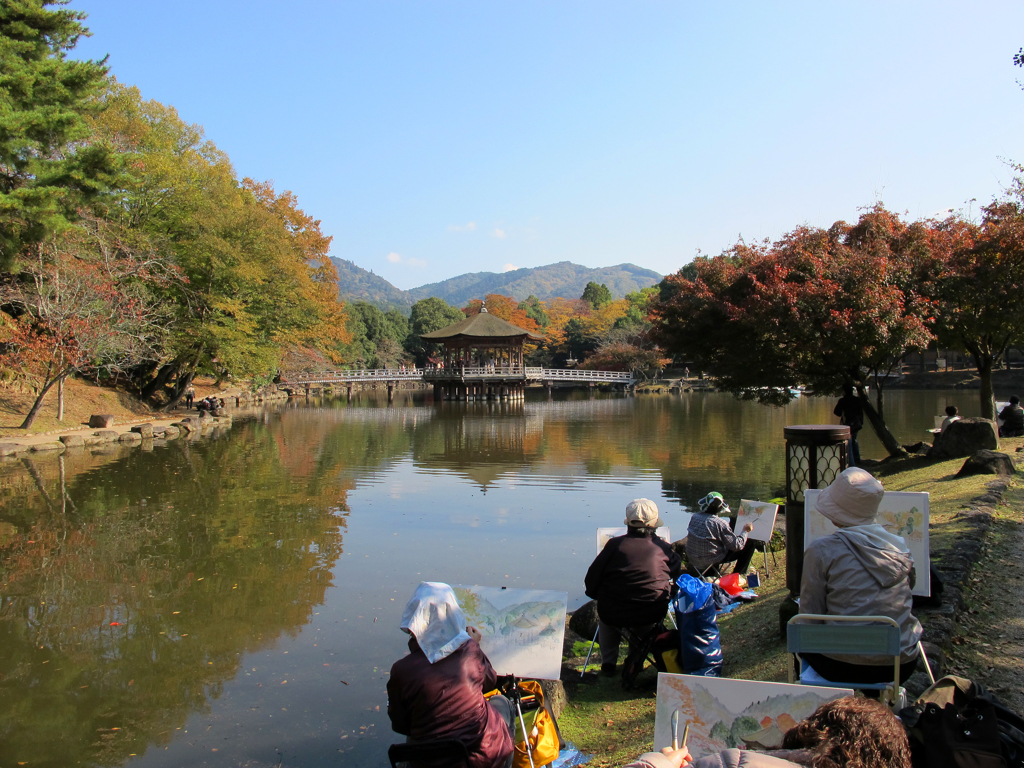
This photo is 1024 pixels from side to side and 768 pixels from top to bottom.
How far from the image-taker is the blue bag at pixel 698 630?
11.7 ft

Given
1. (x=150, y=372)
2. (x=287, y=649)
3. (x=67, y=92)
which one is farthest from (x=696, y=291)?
(x=150, y=372)

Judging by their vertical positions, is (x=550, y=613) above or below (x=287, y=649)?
above

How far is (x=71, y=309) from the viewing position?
1733 centimetres

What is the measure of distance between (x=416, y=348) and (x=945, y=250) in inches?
2350

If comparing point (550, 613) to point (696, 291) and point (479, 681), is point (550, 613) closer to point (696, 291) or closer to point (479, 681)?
point (479, 681)

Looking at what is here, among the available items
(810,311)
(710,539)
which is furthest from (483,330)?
(710,539)

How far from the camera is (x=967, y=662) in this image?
10.9 ft

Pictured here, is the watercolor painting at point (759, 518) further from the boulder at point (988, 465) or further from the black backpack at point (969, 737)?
the boulder at point (988, 465)

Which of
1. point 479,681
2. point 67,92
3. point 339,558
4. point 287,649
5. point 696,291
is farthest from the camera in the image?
point 67,92

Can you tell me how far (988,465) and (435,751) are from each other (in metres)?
8.51

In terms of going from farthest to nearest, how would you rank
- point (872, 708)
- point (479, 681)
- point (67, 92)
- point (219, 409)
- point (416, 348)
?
point (416, 348) → point (219, 409) → point (67, 92) → point (479, 681) → point (872, 708)

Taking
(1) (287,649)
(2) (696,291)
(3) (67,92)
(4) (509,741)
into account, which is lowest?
(1) (287,649)

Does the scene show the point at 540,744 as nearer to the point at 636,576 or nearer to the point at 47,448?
the point at 636,576

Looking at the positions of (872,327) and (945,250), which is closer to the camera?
(872,327)
